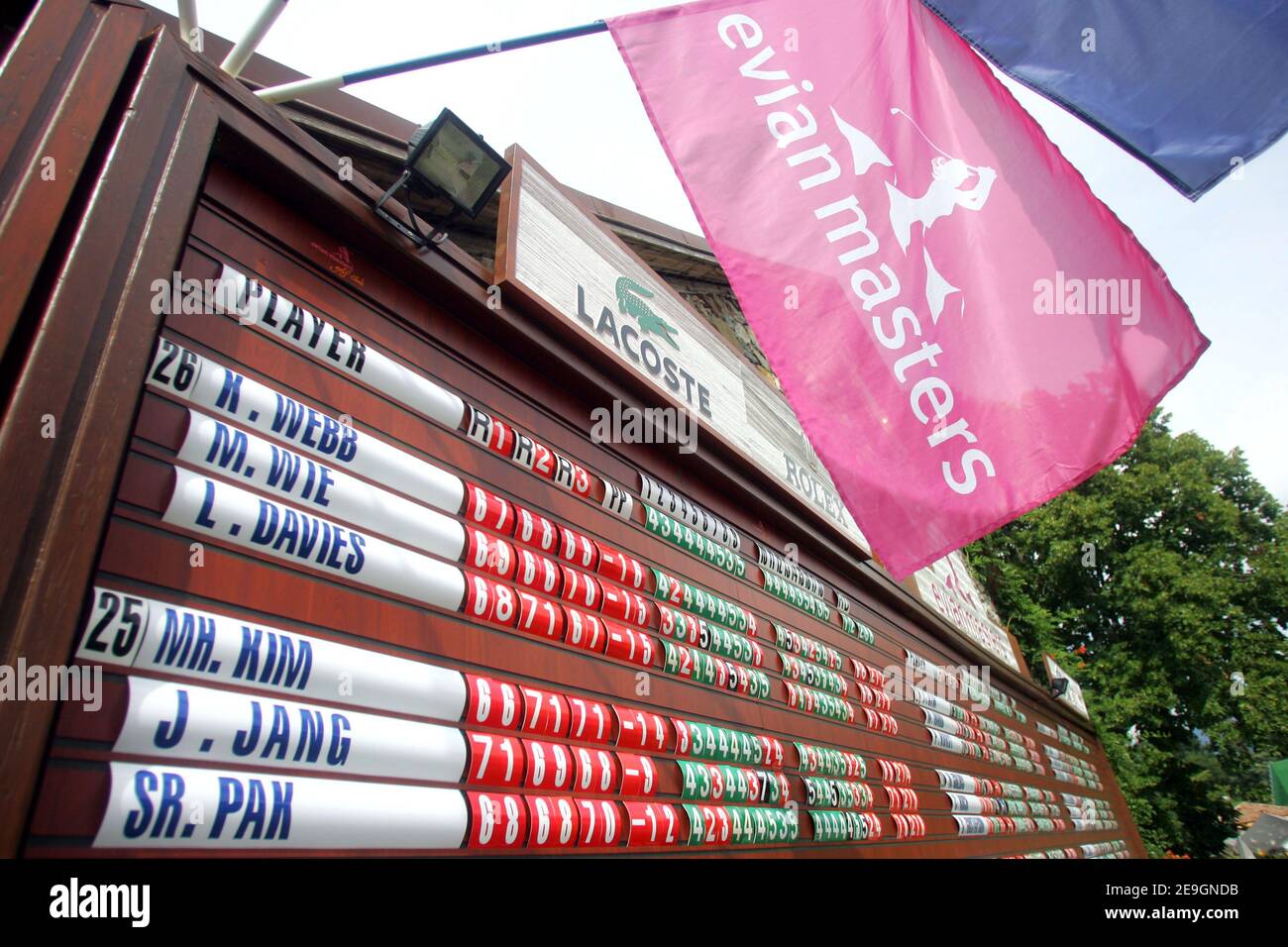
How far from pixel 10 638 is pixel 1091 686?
974 inches

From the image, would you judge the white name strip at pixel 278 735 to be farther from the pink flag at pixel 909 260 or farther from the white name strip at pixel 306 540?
the pink flag at pixel 909 260

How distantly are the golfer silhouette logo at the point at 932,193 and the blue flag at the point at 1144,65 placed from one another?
582 mm

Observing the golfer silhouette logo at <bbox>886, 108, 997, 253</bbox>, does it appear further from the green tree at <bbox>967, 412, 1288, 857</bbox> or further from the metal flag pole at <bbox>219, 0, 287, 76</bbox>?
the green tree at <bbox>967, 412, 1288, 857</bbox>

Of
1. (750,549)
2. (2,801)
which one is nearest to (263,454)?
(2,801)

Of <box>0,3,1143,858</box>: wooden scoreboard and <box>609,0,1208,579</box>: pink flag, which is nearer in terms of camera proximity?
Result: <box>0,3,1143,858</box>: wooden scoreboard

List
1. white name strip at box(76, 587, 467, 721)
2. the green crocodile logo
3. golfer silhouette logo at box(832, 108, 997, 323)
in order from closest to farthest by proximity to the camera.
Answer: white name strip at box(76, 587, 467, 721), golfer silhouette logo at box(832, 108, 997, 323), the green crocodile logo

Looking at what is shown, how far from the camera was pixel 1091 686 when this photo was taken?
21.0 metres

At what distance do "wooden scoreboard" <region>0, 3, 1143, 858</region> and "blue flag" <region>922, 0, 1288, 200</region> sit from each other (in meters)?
2.26

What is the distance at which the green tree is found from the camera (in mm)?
18906

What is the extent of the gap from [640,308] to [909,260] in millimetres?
1905

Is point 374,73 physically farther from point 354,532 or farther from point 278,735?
point 278,735

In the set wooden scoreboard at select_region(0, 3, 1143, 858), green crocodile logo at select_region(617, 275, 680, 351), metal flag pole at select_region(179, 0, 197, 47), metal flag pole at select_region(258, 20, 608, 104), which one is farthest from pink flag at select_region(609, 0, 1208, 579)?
metal flag pole at select_region(179, 0, 197, 47)

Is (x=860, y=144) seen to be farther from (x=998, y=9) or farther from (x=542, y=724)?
(x=542, y=724)

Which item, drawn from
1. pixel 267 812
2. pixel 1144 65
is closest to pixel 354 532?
pixel 267 812
